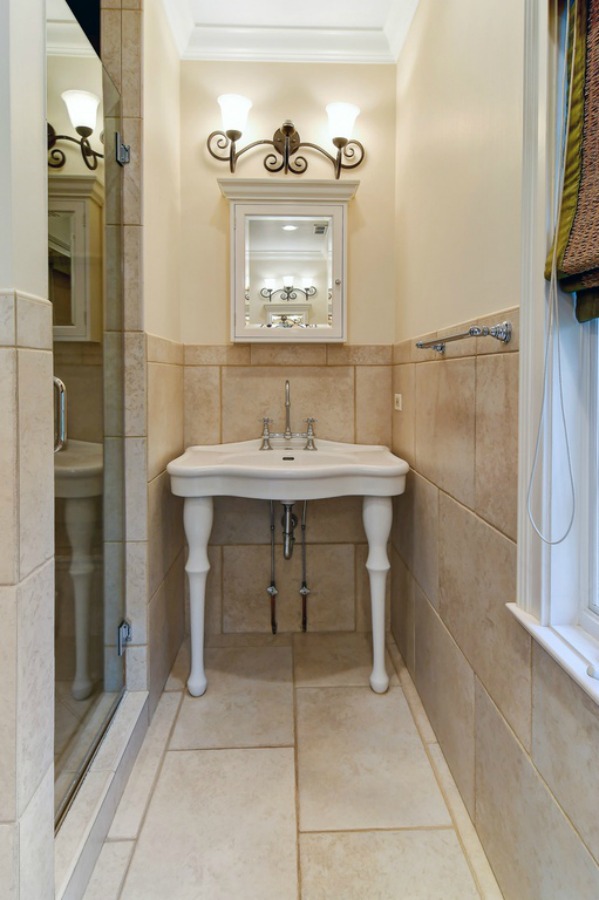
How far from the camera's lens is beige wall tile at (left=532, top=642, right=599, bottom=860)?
85 cm

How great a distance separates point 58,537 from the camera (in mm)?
1351

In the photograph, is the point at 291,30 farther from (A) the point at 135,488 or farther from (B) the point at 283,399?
(A) the point at 135,488

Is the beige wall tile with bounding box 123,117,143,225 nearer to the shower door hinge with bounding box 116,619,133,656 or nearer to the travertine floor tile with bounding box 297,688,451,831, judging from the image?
the shower door hinge with bounding box 116,619,133,656

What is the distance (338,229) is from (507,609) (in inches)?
66.8

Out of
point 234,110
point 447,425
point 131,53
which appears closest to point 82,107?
point 131,53

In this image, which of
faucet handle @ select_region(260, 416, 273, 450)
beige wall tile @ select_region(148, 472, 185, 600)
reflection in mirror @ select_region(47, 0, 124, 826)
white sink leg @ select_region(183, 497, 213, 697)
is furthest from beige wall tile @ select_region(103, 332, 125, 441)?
faucet handle @ select_region(260, 416, 273, 450)

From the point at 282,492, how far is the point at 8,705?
110 cm

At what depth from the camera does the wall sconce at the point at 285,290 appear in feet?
7.48

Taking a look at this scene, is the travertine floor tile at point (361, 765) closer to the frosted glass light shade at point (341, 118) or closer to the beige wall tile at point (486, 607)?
the beige wall tile at point (486, 607)

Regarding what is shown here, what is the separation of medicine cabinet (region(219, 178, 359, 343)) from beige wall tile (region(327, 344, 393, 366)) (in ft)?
0.28

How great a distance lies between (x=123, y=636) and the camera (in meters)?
1.77

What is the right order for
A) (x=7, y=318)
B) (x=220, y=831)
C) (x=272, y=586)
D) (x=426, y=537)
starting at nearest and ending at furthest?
(x=7, y=318)
(x=220, y=831)
(x=426, y=537)
(x=272, y=586)

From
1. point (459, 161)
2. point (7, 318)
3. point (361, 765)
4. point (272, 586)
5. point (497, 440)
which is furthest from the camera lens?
point (272, 586)

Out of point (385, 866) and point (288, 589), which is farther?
point (288, 589)
